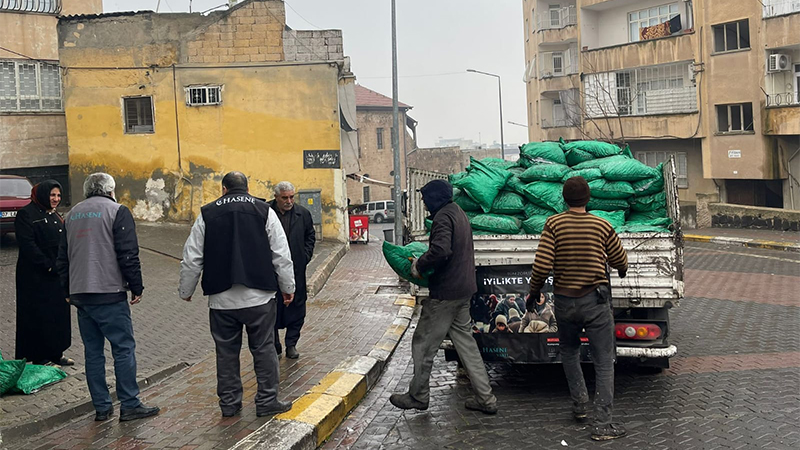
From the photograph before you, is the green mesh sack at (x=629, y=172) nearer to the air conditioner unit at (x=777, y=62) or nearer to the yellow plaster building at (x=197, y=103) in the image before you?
the yellow plaster building at (x=197, y=103)

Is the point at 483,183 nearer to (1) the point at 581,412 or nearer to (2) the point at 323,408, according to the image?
(1) the point at 581,412

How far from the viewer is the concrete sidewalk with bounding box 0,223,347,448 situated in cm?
573

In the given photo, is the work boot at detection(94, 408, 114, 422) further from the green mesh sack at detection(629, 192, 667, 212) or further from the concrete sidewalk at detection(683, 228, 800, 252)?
the concrete sidewalk at detection(683, 228, 800, 252)

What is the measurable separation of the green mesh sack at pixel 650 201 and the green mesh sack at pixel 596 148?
1.03m

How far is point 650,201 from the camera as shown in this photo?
774 cm

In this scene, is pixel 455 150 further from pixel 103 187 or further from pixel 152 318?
pixel 103 187

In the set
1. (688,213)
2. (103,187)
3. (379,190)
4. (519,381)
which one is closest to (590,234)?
(519,381)

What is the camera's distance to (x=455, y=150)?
61562 mm

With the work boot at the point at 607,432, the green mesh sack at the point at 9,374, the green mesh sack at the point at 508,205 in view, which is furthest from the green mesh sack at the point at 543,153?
the green mesh sack at the point at 9,374

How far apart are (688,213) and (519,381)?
23207mm

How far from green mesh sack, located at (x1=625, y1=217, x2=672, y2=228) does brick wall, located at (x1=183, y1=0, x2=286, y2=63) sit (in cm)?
1414

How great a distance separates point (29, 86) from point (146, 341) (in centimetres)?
1546

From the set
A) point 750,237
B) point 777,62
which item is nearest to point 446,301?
point 750,237

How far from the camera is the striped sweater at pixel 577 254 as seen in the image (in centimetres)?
563
